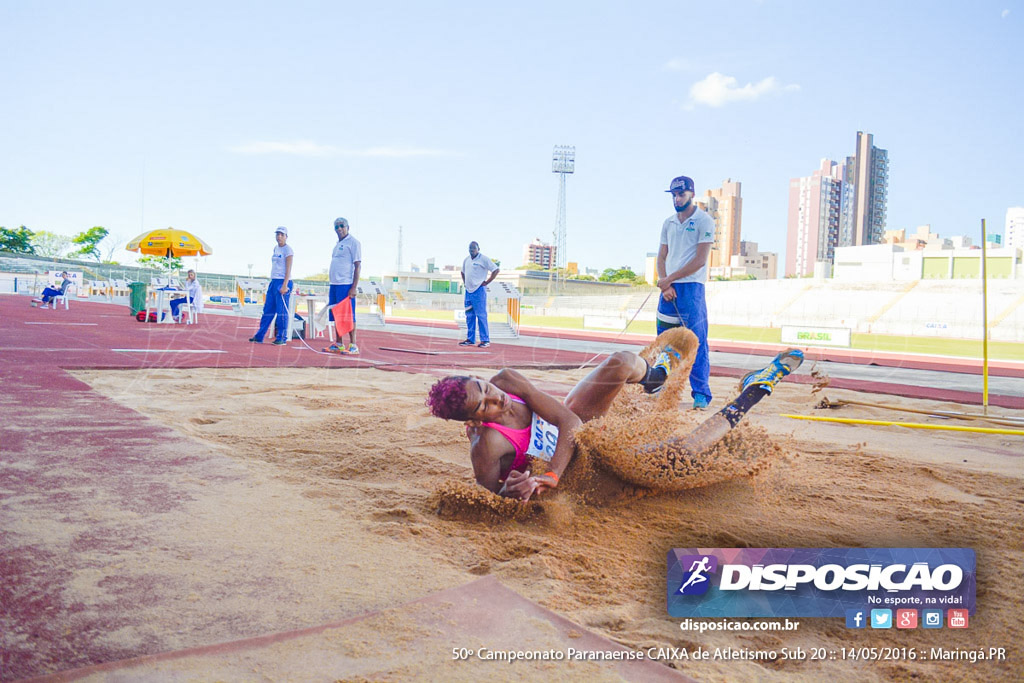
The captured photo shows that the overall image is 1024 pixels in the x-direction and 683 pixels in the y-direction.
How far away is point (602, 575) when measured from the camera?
7.16 feet

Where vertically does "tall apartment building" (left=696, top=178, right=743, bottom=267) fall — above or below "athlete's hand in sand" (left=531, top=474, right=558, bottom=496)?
above

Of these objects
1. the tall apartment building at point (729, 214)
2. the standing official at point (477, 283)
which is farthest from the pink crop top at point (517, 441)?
the tall apartment building at point (729, 214)

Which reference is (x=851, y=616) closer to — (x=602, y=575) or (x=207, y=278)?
(x=602, y=575)

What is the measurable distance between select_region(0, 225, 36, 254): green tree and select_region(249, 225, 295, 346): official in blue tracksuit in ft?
191

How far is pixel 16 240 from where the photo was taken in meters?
58.2

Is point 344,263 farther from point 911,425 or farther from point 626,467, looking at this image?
point 626,467

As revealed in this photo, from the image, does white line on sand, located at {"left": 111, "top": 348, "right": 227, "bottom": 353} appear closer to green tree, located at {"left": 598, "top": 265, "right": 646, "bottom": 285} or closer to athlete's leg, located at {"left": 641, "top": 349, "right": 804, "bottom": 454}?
athlete's leg, located at {"left": 641, "top": 349, "right": 804, "bottom": 454}

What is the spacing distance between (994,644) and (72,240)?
243 feet

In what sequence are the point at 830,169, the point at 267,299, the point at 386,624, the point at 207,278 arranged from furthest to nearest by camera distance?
the point at 830,169 < the point at 207,278 < the point at 267,299 < the point at 386,624

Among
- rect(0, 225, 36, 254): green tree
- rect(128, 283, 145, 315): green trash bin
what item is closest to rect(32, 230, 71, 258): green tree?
rect(0, 225, 36, 254): green tree

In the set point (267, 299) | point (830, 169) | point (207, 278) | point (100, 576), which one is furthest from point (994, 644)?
point (830, 169)

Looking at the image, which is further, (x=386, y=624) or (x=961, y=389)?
(x=961, y=389)

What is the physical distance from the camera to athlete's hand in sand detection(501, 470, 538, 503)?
2.50 meters

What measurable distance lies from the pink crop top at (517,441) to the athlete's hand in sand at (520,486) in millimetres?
169
